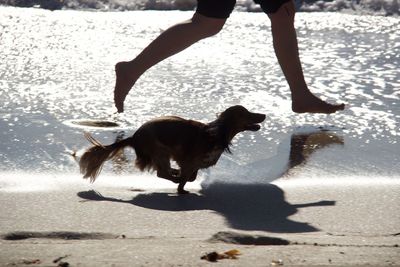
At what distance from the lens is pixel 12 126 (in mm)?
6469

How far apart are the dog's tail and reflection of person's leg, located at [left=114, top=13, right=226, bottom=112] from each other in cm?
128

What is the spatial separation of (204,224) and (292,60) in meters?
2.09

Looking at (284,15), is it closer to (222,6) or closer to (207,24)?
(222,6)

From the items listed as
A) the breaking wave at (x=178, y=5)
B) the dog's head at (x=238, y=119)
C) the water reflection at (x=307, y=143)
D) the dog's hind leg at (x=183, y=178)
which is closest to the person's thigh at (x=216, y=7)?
the water reflection at (x=307, y=143)

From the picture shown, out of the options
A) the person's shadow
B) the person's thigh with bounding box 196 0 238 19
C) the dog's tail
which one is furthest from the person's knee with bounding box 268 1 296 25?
the dog's tail

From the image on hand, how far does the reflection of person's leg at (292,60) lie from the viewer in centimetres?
646

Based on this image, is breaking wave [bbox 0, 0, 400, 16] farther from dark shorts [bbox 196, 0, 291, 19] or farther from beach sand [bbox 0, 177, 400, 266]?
beach sand [bbox 0, 177, 400, 266]

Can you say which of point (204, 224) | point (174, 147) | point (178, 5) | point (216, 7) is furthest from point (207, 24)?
point (178, 5)

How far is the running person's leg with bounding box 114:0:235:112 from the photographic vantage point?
6.53 metres

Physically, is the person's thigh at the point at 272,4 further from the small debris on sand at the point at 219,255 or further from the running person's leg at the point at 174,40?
the small debris on sand at the point at 219,255

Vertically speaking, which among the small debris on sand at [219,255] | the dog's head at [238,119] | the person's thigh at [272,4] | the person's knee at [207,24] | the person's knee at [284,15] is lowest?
the small debris on sand at [219,255]

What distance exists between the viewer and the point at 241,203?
16.8 ft

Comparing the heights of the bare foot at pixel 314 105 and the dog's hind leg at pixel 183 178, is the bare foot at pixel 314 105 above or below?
above

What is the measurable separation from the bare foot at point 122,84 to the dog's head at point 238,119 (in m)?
1.35
